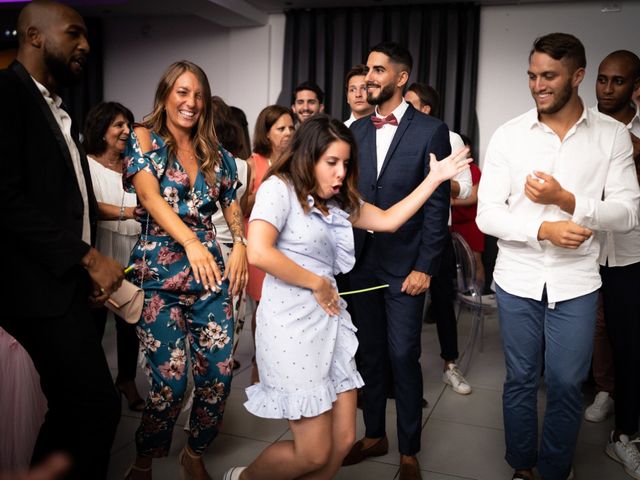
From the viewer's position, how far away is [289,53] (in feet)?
23.0

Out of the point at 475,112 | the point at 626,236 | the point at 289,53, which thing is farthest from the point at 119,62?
the point at 626,236

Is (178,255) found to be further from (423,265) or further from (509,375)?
(509,375)

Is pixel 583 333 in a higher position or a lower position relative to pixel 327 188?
lower

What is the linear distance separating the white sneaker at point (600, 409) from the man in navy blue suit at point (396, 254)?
1215mm

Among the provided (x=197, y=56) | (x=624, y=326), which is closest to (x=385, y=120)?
(x=624, y=326)

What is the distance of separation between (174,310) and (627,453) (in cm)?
216

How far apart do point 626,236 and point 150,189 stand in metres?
2.09

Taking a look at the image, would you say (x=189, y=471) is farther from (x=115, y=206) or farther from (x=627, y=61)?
(x=627, y=61)

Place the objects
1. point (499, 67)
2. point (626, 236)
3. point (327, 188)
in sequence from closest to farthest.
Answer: point (327, 188)
point (626, 236)
point (499, 67)

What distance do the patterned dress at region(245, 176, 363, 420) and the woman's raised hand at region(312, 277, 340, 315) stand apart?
0.02 m

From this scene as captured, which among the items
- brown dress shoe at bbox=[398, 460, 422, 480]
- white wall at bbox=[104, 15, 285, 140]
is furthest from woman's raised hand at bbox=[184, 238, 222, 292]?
white wall at bbox=[104, 15, 285, 140]

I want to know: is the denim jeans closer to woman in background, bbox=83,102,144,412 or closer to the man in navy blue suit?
the man in navy blue suit

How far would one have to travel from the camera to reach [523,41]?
20.7 feet

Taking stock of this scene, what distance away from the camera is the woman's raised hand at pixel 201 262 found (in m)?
2.20
